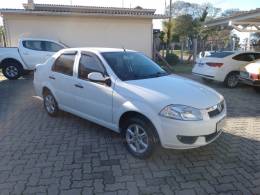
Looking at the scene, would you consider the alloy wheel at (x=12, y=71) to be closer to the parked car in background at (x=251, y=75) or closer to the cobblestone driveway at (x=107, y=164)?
the cobblestone driveway at (x=107, y=164)

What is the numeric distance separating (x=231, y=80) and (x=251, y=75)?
1417mm

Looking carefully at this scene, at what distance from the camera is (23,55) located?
1098 centimetres

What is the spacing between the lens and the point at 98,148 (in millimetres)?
4309

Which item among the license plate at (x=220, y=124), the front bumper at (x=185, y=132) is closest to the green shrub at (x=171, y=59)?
the license plate at (x=220, y=124)

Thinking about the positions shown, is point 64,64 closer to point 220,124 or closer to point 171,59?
point 220,124

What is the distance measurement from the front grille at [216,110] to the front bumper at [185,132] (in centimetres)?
8

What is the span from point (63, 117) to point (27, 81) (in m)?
5.99

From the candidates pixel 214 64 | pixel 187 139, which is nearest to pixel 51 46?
pixel 214 64

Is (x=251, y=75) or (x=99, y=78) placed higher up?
(x=99, y=78)

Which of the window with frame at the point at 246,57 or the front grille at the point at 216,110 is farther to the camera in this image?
the window with frame at the point at 246,57

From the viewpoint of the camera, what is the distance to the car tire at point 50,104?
5727 mm

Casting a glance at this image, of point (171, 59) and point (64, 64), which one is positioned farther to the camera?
point (171, 59)

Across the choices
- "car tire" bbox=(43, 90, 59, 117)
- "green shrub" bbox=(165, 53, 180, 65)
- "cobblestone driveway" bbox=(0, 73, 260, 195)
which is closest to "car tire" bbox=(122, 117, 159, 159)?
"cobblestone driveway" bbox=(0, 73, 260, 195)

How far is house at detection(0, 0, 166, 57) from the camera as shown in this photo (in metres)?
13.4
